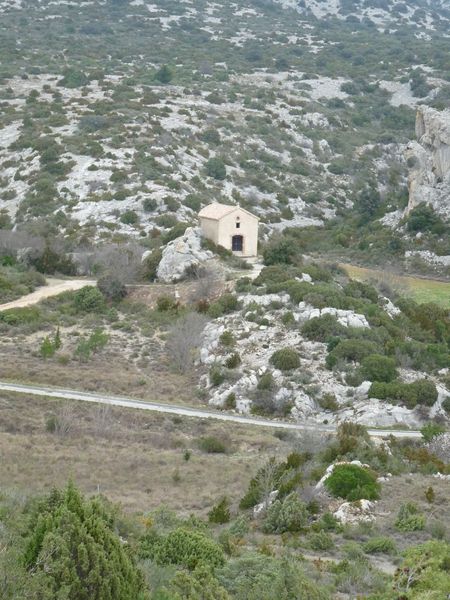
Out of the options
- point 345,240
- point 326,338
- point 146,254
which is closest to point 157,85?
point 345,240

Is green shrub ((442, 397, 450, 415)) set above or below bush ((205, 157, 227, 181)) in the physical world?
below

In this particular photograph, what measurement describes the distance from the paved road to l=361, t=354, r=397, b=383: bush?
414 cm

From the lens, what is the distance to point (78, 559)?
11.2 metres

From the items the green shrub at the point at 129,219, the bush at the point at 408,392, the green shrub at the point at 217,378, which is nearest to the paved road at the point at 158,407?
the bush at the point at 408,392

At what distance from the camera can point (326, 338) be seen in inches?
1491

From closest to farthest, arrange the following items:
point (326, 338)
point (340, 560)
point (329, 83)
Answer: point (340, 560), point (326, 338), point (329, 83)

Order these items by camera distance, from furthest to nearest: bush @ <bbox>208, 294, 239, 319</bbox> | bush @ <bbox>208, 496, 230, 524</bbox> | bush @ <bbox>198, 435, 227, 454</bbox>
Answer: bush @ <bbox>208, 294, 239, 319</bbox> → bush @ <bbox>198, 435, 227, 454</bbox> → bush @ <bbox>208, 496, 230, 524</bbox>

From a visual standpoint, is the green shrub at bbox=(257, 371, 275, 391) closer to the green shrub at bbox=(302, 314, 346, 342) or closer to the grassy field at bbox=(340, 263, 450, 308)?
the green shrub at bbox=(302, 314, 346, 342)

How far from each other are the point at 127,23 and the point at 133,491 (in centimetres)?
11203

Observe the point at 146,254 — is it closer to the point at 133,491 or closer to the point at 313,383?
the point at 313,383

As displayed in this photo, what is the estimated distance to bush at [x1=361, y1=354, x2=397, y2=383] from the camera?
34781 mm

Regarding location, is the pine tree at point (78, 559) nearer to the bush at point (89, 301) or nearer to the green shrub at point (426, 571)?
the green shrub at point (426, 571)

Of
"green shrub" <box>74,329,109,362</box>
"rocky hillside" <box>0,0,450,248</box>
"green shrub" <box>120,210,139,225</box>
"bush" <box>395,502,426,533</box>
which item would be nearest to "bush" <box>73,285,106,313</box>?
"green shrub" <box>74,329,109,362</box>

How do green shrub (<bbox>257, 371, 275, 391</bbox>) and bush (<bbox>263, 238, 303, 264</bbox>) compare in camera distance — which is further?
bush (<bbox>263, 238, 303, 264</bbox>)
